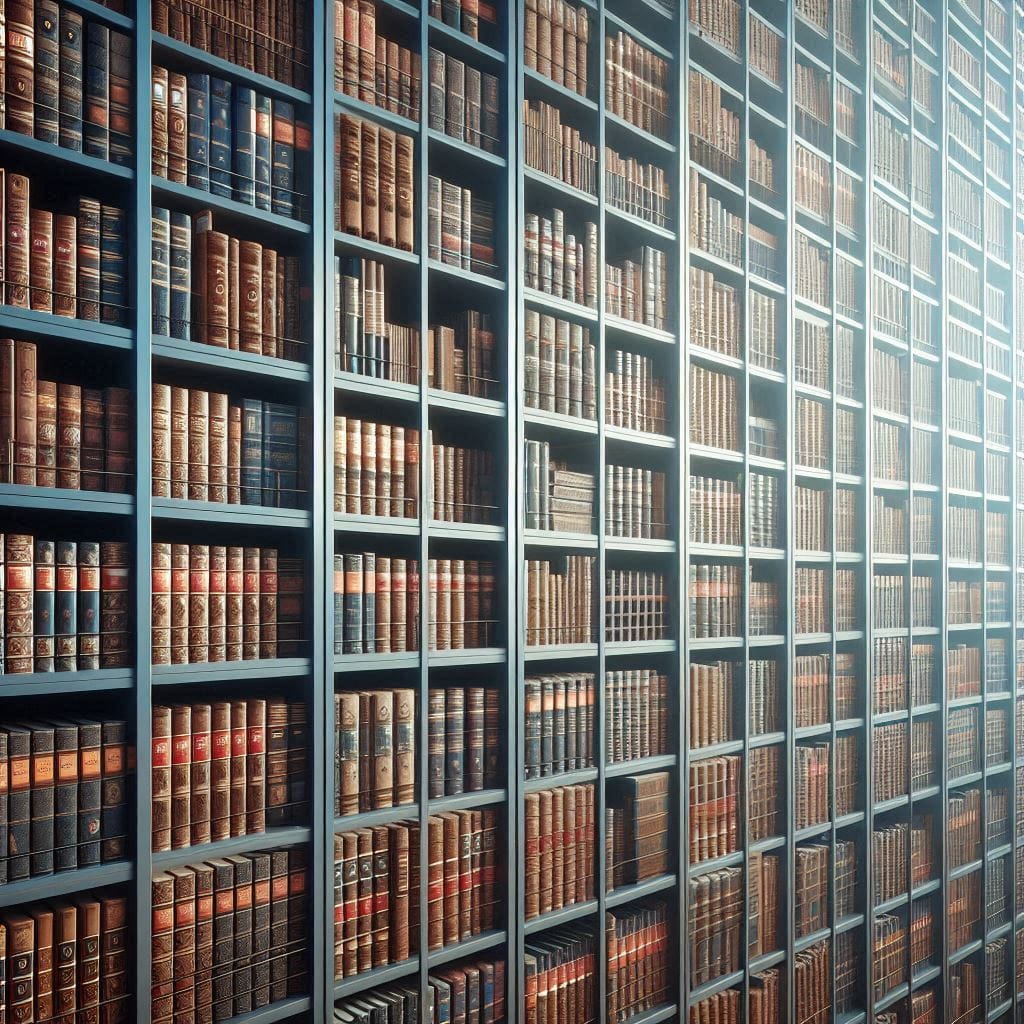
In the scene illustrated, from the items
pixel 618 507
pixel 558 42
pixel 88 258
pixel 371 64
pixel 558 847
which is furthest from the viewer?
pixel 618 507

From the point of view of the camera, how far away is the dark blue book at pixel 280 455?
85.9 inches

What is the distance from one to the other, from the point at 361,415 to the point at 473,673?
0.75 meters

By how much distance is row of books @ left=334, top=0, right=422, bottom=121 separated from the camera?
7.60 feet

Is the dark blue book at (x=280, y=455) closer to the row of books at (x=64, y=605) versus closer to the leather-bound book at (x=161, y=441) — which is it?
the leather-bound book at (x=161, y=441)

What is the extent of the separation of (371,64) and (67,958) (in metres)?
2.00

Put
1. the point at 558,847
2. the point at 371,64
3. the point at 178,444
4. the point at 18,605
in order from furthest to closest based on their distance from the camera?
the point at 558,847 → the point at 371,64 → the point at 178,444 → the point at 18,605

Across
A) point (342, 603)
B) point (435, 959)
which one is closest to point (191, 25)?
point (342, 603)

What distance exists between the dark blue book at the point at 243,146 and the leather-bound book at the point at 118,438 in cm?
52

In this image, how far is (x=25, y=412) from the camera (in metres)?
1.82

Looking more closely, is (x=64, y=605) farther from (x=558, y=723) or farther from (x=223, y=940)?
(x=558, y=723)

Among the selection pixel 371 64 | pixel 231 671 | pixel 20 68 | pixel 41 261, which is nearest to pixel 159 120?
pixel 20 68

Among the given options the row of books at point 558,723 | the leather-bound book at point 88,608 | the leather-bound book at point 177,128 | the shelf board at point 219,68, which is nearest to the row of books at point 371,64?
the shelf board at point 219,68

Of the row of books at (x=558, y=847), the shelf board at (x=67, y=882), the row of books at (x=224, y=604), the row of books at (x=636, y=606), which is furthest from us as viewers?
the row of books at (x=636, y=606)

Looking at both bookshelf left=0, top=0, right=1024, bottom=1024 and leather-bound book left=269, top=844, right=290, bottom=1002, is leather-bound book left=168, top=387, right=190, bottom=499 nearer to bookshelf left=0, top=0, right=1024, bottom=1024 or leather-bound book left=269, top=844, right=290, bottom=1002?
bookshelf left=0, top=0, right=1024, bottom=1024
